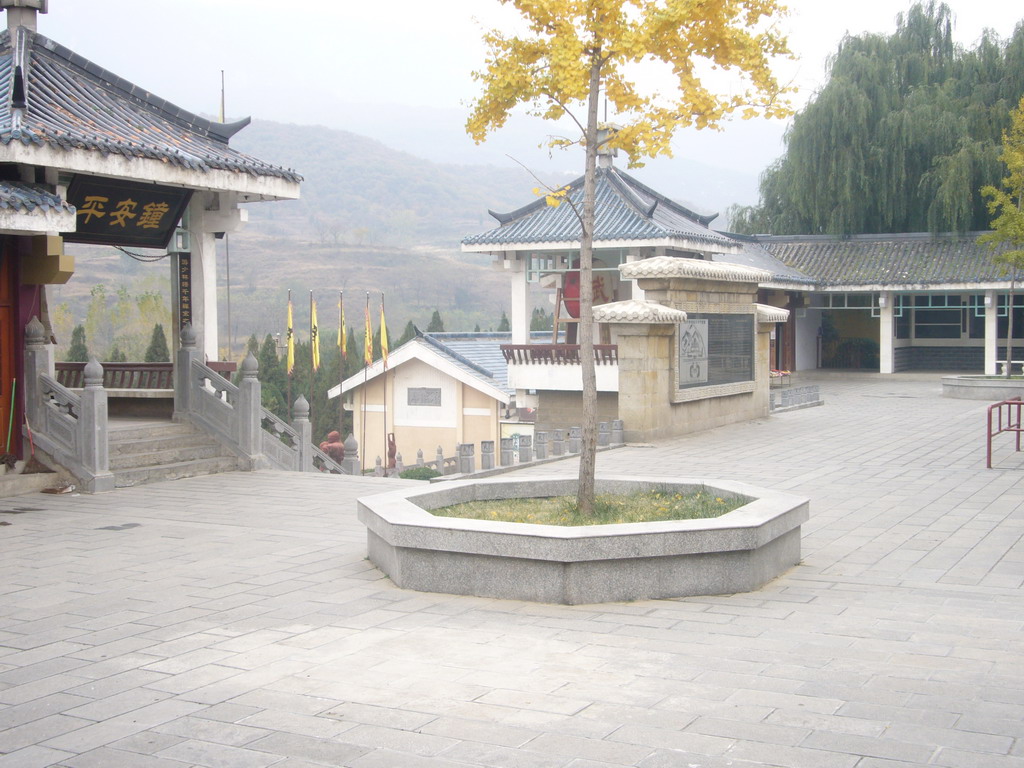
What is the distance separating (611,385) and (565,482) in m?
9.61

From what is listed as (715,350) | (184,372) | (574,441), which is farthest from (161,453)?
(715,350)

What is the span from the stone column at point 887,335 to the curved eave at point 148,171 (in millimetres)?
22833

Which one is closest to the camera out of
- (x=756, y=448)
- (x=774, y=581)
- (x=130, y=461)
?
(x=774, y=581)

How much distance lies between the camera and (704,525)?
20.7ft

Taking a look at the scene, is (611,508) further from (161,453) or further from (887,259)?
(887,259)

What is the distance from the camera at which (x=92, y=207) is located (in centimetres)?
1166

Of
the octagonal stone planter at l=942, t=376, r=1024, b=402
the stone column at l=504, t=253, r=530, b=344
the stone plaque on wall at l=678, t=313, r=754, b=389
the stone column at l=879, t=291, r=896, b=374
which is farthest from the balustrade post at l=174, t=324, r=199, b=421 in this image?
the stone column at l=879, t=291, r=896, b=374

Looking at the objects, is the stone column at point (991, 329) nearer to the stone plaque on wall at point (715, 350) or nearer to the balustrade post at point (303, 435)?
the stone plaque on wall at point (715, 350)

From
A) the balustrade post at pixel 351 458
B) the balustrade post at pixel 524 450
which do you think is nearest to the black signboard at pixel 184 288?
the balustrade post at pixel 351 458

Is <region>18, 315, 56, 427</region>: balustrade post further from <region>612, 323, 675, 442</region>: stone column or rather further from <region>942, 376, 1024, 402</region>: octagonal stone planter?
<region>942, 376, 1024, 402</region>: octagonal stone planter

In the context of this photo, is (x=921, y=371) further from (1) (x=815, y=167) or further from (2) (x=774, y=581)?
(2) (x=774, y=581)

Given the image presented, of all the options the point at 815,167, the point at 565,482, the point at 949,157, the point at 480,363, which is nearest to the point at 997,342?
the point at 949,157

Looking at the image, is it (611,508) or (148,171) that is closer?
(611,508)

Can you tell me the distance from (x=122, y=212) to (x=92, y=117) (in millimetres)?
1115
